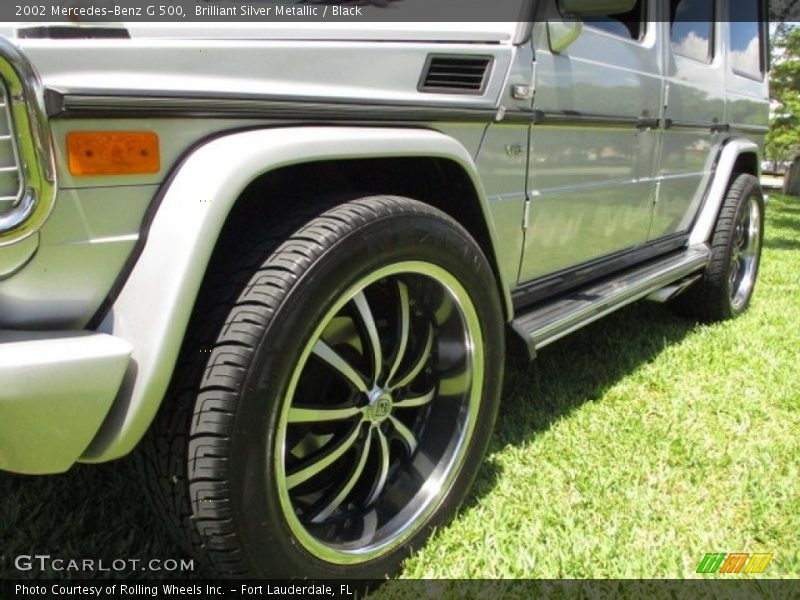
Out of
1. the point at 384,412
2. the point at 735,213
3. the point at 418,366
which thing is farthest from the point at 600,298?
the point at 735,213

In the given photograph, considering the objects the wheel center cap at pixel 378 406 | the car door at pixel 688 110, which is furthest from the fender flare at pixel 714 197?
the wheel center cap at pixel 378 406

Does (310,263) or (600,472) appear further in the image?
(600,472)

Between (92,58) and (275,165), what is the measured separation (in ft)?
1.24

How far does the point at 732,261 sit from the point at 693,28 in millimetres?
1416

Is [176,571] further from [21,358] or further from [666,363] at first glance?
[666,363]

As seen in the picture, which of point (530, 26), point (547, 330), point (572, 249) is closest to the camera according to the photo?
point (530, 26)

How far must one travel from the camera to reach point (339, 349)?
1884 mm

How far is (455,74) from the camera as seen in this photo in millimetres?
1977

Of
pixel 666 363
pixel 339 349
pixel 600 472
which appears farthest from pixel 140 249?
pixel 666 363

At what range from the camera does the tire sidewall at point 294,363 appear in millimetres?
1397

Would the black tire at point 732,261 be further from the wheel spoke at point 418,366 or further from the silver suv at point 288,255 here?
the wheel spoke at point 418,366

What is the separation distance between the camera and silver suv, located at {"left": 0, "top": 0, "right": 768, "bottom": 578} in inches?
49.6

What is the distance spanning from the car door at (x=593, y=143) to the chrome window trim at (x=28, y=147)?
5.13 ft

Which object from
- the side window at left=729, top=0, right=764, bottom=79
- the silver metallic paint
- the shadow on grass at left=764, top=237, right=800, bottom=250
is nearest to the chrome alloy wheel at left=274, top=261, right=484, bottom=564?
the silver metallic paint
